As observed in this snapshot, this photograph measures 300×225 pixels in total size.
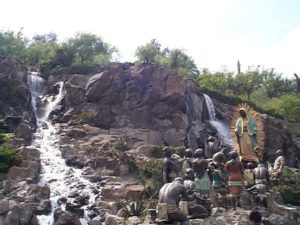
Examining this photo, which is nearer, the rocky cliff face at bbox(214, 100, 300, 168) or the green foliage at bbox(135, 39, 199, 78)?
the rocky cliff face at bbox(214, 100, 300, 168)

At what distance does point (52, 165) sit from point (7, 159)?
3.18 m

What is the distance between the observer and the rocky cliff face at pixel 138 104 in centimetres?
3581

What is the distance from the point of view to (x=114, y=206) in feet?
74.3

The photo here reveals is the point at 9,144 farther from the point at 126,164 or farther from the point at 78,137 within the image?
the point at 126,164

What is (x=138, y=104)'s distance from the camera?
3750 cm

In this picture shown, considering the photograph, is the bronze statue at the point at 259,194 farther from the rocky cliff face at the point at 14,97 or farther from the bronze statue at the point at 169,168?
the rocky cliff face at the point at 14,97

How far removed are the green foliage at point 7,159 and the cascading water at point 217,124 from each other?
661 inches

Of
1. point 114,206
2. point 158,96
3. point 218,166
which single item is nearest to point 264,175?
point 218,166

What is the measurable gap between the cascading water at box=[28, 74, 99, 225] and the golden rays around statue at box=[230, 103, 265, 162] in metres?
7.18

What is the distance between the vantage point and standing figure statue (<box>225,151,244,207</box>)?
17.3m

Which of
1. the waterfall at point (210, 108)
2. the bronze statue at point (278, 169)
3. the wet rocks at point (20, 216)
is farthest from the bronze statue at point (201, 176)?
the waterfall at point (210, 108)

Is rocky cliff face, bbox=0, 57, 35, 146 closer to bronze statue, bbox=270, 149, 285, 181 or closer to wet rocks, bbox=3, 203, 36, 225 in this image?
wet rocks, bbox=3, 203, 36, 225

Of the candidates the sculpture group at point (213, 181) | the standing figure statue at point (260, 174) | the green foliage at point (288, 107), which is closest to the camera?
the sculpture group at point (213, 181)

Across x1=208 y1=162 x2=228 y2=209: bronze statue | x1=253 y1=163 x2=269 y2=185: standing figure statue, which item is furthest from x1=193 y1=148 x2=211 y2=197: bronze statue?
x1=253 y1=163 x2=269 y2=185: standing figure statue
